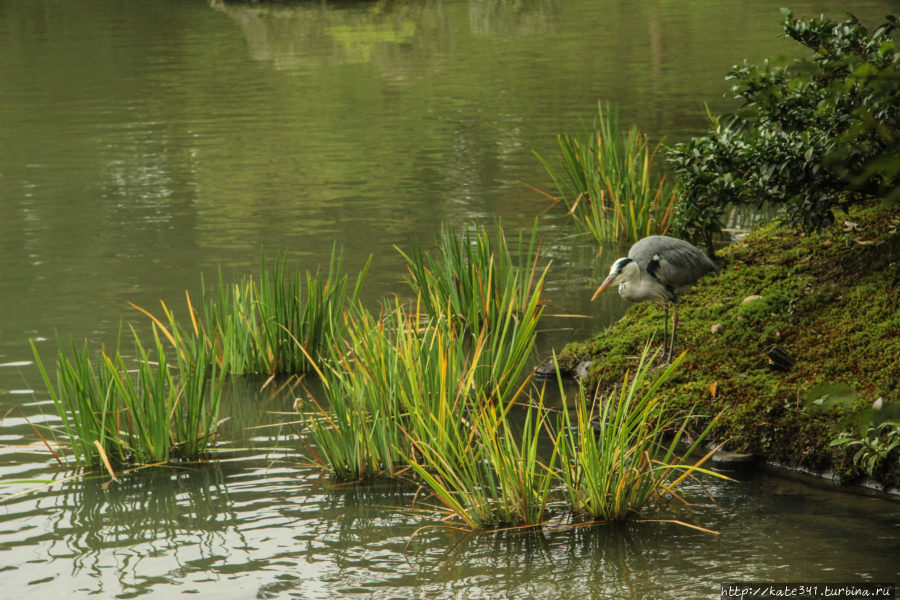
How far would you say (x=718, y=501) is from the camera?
15.2 ft

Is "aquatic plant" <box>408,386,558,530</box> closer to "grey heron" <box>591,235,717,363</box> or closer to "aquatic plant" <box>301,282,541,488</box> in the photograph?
"aquatic plant" <box>301,282,541,488</box>

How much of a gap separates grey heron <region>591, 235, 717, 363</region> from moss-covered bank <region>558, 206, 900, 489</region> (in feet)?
1.12

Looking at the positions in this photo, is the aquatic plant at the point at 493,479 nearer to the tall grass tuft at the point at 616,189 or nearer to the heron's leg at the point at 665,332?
the heron's leg at the point at 665,332

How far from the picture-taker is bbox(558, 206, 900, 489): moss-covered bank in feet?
16.4

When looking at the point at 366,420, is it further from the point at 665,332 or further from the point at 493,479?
the point at 665,332

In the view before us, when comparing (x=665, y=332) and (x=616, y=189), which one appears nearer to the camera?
(x=665, y=332)

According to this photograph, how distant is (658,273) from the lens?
5820 mm

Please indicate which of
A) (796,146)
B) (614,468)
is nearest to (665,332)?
(796,146)

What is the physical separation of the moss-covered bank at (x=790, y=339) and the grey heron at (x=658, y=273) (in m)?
0.34

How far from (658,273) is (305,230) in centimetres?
503

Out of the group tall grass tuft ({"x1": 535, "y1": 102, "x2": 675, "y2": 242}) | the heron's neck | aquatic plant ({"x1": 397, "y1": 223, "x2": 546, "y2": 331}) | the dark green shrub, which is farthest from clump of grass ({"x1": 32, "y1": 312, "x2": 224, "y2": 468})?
tall grass tuft ({"x1": 535, "y1": 102, "x2": 675, "y2": 242})

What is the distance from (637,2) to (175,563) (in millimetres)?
32134

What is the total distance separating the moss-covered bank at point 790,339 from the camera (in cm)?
499

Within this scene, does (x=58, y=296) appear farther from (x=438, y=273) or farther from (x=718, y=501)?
(x=718, y=501)
